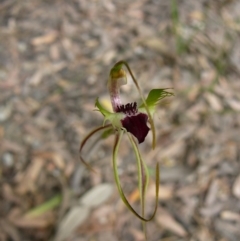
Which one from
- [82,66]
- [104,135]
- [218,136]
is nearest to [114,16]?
[82,66]

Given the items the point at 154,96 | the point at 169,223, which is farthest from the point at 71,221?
the point at 154,96

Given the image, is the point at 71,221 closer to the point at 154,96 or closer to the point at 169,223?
the point at 169,223

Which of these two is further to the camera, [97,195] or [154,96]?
[97,195]

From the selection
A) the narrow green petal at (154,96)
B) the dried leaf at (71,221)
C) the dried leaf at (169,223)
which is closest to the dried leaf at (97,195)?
the dried leaf at (71,221)

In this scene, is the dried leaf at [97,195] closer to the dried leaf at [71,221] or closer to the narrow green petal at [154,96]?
the dried leaf at [71,221]

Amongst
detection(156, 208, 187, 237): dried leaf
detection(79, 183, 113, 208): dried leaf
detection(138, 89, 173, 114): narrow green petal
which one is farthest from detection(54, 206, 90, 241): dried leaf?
detection(138, 89, 173, 114): narrow green petal

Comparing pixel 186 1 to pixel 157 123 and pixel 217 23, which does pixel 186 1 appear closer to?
pixel 217 23

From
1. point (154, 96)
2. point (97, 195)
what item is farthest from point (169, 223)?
point (154, 96)

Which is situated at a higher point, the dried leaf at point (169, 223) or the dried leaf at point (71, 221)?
the dried leaf at point (71, 221)

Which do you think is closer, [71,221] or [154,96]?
Result: [154,96]

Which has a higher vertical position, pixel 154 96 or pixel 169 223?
pixel 154 96

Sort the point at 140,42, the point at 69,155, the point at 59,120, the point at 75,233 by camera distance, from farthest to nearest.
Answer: the point at 140,42 < the point at 59,120 < the point at 69,155 < the point at 75,233
